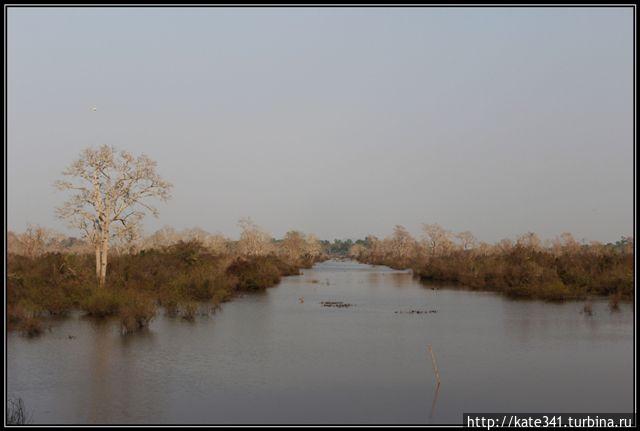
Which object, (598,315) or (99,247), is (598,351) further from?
(99,247)

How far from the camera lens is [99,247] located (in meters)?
32.1

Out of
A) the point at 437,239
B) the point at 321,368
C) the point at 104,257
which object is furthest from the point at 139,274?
the point at 437,239

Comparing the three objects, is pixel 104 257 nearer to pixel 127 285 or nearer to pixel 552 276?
pixel 127 285

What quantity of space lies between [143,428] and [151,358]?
22.3 ft

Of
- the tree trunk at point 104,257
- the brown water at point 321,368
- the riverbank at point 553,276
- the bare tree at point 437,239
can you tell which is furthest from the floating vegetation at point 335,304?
the bare tree at point 437,239

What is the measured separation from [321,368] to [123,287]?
56.6ft

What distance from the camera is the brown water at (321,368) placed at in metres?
12.9

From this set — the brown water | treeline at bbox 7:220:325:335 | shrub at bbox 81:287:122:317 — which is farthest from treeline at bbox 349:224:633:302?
shrub at bbox 81:287:122:317

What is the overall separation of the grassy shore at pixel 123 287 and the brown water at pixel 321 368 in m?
1.13

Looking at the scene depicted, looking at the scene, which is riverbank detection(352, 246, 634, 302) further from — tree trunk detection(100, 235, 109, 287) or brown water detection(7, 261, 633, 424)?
tree trunk detection(100, 235, 109, 287)

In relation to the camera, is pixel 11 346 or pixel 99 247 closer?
pixel 11 346

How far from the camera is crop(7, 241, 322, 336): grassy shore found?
24.1 meters

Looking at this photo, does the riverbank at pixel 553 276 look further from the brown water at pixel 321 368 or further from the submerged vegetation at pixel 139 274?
the brown water at pixel 321 368

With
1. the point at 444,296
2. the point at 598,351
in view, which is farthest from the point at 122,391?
the point at 444,296
